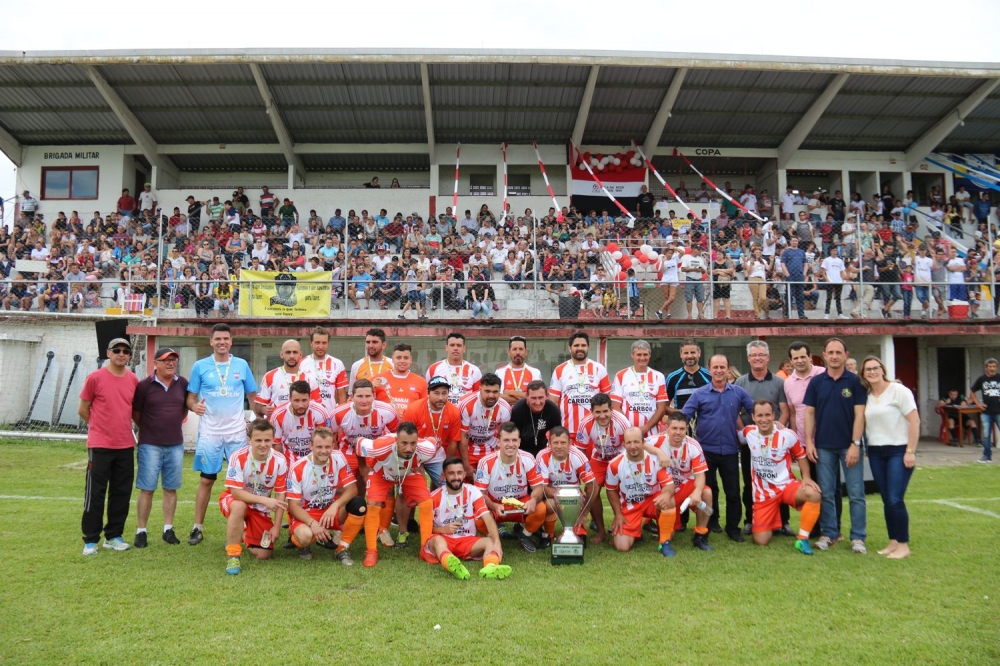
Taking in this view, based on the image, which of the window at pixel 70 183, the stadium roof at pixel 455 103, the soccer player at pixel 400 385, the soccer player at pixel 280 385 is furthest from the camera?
the window at pixel 70 183

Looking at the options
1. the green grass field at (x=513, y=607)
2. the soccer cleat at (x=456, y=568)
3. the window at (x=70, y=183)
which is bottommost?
the green grass field at (x=513, y=607)

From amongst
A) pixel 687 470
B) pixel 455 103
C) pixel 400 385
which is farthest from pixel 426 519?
pixel 455 103

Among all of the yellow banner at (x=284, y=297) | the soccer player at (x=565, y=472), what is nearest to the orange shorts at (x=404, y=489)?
the soccer player at (x=565, y=472)

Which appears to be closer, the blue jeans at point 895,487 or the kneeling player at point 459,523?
the kneeling player at point 459,523

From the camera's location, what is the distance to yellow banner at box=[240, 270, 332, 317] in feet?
47.8

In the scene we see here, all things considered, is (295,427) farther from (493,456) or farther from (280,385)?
(493,456)

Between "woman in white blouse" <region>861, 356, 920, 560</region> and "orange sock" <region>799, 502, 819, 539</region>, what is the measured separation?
591mm

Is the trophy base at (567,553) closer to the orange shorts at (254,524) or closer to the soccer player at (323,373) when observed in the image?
the orange shorts at (254,524)

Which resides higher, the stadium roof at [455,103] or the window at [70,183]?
the stadium roof at [455,103]

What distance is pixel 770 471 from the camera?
6.84 m

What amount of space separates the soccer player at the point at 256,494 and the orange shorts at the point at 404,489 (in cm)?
78

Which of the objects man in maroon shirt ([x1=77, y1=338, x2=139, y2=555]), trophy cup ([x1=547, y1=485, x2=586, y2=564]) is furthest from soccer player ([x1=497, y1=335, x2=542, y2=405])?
man in maroon shirt ([x1=77, y1=338, x2=139, y2=555])

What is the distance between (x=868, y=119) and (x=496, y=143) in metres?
12.2

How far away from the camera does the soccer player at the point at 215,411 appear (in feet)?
21.9
